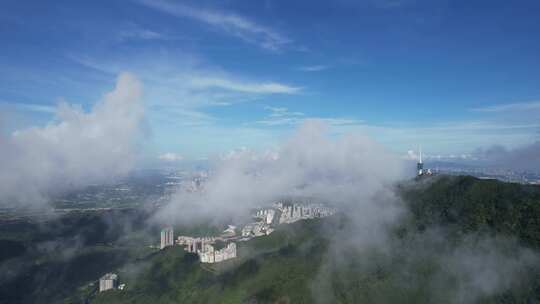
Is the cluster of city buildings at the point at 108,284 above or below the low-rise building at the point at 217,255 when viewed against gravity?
below

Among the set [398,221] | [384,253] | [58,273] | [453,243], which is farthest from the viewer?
[58,273]

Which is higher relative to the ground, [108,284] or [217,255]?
[217,255]

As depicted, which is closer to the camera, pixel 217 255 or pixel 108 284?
pixel 108 284

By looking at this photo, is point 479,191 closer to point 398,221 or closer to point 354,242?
point 398,221

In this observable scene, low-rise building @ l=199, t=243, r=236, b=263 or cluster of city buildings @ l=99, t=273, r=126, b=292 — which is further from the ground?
low-rise building @ l=199, t=243, r=236, b=263

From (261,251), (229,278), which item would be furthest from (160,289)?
(261,251)

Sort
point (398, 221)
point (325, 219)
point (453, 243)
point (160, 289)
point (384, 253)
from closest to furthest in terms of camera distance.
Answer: point (453, 243)
point (384, 253)
point (160, 289)
point (398, 221)
point (325, 219)

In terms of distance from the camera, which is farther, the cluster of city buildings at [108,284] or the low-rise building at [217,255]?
the low-rise building at [217,255]

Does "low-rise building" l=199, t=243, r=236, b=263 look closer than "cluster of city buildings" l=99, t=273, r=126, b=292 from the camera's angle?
No

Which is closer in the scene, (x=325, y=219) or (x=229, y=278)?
(x=229, y=278)

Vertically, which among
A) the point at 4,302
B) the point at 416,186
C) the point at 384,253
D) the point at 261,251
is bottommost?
the point at 4,302

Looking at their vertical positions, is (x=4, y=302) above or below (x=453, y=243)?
below
